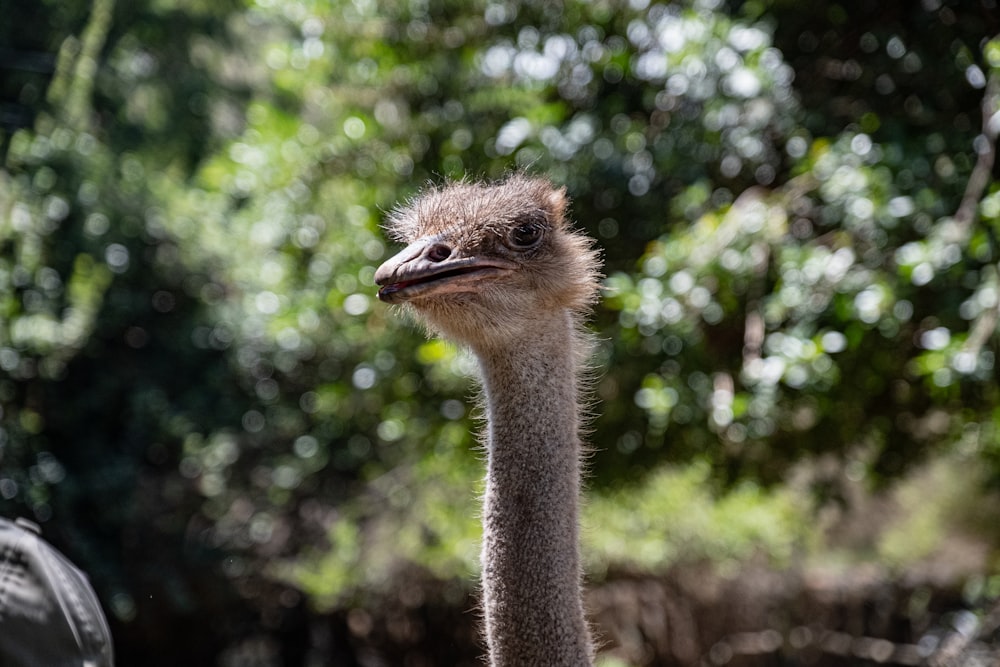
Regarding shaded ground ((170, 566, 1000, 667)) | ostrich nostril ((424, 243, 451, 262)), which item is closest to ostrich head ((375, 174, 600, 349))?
ostrich nostril ((424, 243, 451, 262))

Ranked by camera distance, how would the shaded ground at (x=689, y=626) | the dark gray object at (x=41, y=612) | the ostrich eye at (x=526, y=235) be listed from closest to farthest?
the dark gray object at (x=41, y=612), the ostrich eye at (x=526, y=235), the shaded ground at (x=689, y=626)

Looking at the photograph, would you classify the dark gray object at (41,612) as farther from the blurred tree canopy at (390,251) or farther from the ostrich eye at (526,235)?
the blurred tree canopy at (390,251)

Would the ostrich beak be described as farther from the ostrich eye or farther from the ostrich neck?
the ostrich neck

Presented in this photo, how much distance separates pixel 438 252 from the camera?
1923 millimetres

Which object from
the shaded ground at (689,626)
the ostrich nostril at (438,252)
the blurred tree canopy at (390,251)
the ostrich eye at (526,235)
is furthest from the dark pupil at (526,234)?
the shaded ground at (689,626)

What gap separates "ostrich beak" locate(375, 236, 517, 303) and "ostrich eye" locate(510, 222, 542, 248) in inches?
1.8

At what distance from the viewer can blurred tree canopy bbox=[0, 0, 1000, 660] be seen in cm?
352

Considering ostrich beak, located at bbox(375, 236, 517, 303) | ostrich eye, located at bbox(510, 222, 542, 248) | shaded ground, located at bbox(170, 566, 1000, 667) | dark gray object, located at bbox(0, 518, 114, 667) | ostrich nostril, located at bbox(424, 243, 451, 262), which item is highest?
ostrich eye, located at bbox(510, 222, 542, 248)

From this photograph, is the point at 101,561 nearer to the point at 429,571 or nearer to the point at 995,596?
the point at 429,571

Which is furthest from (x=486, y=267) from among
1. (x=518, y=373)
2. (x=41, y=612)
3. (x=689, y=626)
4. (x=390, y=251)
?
(x=689, y=626)

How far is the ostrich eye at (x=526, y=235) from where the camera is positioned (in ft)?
6.64

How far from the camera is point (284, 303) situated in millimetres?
4805

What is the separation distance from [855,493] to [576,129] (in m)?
5.19

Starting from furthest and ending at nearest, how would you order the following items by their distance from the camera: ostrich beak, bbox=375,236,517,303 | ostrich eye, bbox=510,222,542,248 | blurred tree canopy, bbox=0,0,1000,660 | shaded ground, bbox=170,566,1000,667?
shaded ground, bbox=170,566,1000,667 → blurred tree canopy, bbox=0,0,1000,660 → ostrich eye, bbox=510,222,542,248 → ostrich beak, bbox=375,236,517,303
